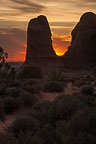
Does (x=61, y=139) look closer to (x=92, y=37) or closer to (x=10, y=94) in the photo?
(x=10, y=94)

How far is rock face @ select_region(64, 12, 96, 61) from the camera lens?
59.8m

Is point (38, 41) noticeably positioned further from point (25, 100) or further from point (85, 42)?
point (25, 100)

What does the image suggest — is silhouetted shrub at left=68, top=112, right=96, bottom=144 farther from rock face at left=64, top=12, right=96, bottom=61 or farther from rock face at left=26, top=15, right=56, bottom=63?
rock face at left=64, top=12, right=96, bottom=61

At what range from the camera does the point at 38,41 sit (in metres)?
59.2

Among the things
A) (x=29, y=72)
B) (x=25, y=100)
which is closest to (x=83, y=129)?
(x=25, y=100)

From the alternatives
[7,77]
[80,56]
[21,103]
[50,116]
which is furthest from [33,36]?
[50,116]

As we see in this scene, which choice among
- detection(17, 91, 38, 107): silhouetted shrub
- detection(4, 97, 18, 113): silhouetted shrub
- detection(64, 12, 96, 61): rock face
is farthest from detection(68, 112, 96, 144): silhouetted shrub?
detection(64, 12, 96, 61): rock face

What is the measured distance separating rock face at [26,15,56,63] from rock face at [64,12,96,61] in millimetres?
5398

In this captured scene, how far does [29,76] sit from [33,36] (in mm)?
24637

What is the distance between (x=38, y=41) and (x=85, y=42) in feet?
42.8

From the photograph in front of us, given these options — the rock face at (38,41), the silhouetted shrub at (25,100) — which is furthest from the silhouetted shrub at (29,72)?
the silhouetted shrub at (25,100)

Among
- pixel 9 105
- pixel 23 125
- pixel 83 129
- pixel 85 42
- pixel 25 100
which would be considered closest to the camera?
pixel 83 129

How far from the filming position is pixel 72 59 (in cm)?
5894

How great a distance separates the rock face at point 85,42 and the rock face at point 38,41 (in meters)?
5.40
